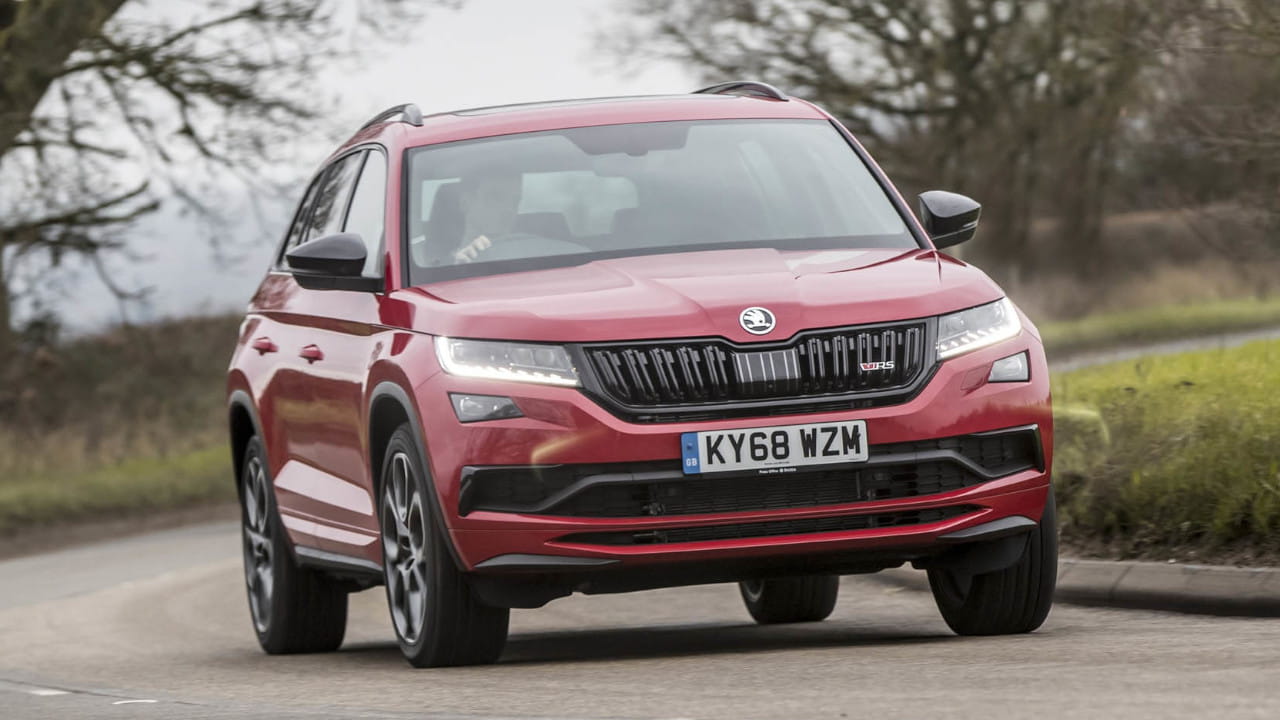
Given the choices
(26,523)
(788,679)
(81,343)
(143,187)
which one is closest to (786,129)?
(788,679)

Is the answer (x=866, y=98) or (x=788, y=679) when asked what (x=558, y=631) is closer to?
(x=788, y=679)

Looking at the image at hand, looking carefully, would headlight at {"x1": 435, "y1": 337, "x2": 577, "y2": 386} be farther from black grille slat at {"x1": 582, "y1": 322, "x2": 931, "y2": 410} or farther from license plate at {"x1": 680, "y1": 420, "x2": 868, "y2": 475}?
license plate at {"x1": 680, "y1": 420, "x2": 868, "y2": 475}

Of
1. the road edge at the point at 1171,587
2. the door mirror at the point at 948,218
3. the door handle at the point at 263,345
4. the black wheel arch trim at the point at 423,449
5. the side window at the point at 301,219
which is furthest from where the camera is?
the side window at the point at 301,219

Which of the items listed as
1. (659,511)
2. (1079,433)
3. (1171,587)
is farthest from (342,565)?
(1079,433)

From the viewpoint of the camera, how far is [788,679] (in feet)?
20.4

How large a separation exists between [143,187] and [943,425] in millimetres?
20539

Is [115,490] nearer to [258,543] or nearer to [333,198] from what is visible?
[258,543]

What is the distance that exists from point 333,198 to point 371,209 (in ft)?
3.14

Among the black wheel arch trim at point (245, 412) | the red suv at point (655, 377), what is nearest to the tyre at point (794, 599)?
the red suv at point (655, 377)

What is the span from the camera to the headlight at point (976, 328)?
684 cm

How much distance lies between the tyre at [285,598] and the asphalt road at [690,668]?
144 millimetres

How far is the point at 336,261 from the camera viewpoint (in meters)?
7.62

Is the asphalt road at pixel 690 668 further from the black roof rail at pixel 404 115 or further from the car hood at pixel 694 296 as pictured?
the black roof rail at pixel 404 115

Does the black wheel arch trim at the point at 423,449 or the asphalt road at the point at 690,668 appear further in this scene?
the black wheel arch trim at the point at 423,449
